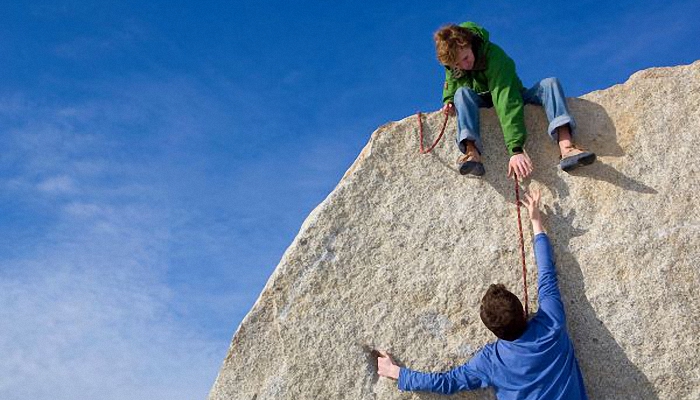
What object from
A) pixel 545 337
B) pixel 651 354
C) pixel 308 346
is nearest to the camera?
pixel 545 337

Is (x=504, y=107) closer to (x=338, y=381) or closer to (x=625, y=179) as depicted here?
(x=625, y=179)

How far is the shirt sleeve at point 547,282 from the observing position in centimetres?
427

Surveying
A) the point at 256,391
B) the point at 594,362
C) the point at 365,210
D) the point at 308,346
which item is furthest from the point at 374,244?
the point at 594,362

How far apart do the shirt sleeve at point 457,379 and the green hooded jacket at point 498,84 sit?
128 cm

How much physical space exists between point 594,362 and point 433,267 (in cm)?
105

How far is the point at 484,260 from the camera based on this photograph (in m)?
4.69

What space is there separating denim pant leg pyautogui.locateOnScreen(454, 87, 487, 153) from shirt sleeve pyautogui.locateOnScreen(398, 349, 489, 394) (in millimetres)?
1295

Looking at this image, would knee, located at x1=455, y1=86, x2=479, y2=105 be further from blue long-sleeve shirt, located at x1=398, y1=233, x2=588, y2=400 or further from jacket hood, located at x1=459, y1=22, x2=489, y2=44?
blue long-sleeve shirt, located at x1=398, y1=233, x2=588, y2=400

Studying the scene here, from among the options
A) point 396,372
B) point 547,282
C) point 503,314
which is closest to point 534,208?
point 547,282

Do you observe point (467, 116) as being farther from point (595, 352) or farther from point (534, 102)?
Answer: point (595, 352)

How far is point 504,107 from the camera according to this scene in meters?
4.78

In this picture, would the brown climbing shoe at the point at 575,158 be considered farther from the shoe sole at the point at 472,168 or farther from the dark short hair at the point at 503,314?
the dark short hair at the point at 503,314

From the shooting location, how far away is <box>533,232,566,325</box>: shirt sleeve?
4.27 meters

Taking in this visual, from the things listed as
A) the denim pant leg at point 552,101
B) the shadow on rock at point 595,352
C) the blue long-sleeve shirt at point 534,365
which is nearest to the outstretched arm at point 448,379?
the blue long-sleeve shirt at point 534,365
